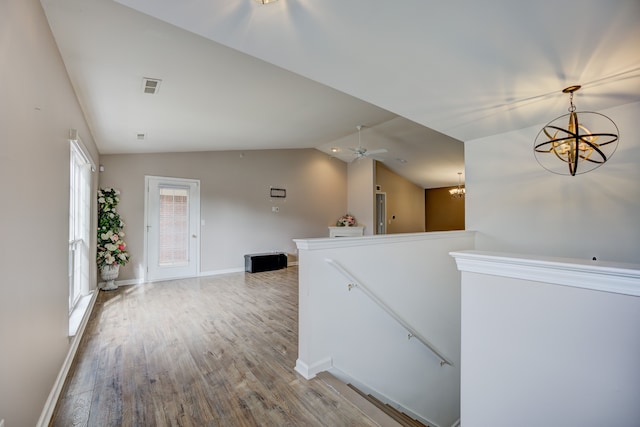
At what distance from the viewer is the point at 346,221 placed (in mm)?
8602

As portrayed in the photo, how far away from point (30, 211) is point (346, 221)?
7.46 meters

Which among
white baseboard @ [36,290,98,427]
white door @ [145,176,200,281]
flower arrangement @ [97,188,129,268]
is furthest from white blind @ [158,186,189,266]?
white baseboard @ [36,290,98,427]

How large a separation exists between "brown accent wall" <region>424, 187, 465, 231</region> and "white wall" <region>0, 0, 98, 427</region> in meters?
10.5

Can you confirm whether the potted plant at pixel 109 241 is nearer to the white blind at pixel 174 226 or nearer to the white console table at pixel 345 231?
the white blind at pixel 174 226

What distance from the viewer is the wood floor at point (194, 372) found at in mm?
1841

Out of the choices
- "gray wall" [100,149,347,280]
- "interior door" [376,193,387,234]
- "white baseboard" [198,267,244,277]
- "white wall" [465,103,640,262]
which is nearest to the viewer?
"white wall" [465,103,640,262]

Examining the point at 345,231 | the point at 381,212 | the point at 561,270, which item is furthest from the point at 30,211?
the point at 381,212

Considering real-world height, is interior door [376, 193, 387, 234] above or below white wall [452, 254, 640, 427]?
above

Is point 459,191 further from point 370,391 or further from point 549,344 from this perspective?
point 549,344

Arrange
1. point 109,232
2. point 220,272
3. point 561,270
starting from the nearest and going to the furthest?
point 561,270 < point 109,232 < point 220,272

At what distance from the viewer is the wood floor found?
1.84 m

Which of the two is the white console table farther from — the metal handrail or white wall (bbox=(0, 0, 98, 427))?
white wall (bbox=(0, 0, 98, 427))

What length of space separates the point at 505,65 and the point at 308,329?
2736 millimetres

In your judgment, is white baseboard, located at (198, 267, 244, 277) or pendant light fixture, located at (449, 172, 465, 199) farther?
pendant light fixture, located at (449, 172, 465, 199)
